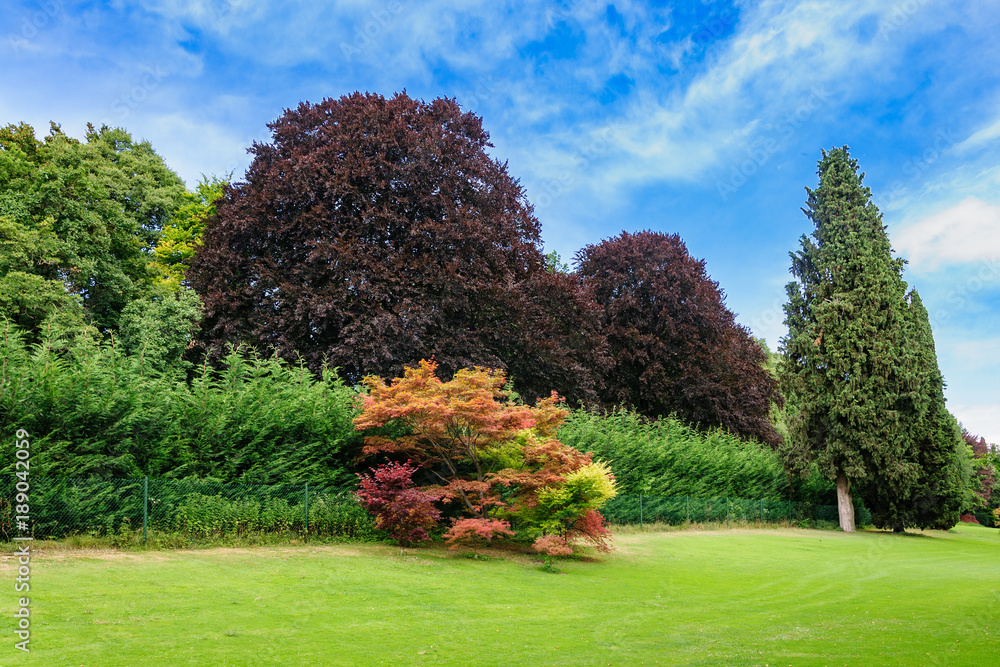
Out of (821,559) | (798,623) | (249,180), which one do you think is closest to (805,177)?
(821,559)

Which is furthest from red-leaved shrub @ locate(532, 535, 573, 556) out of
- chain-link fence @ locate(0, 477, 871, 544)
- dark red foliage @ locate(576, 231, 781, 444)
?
dark red foliage @ locate(576, 231, 781, 444)

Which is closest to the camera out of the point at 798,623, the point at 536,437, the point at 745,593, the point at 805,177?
the point at 798,623

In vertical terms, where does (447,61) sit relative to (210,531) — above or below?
above

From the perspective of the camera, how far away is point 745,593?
1223cm

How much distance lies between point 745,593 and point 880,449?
1874 centimetres

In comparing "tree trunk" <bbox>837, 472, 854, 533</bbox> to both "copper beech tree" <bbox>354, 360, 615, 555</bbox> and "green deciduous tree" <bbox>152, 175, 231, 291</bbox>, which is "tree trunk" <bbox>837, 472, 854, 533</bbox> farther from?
"green deciduous tree" <bbox>152, 175, 231, 291</bbox>

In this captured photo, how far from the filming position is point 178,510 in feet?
41.3

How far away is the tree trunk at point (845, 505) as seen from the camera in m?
29.5

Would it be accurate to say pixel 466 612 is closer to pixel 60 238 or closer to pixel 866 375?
pixel 60 238

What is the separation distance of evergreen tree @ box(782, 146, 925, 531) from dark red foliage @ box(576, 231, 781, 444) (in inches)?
129

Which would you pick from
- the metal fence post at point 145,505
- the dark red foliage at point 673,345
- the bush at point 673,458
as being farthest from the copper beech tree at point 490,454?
the dark red foliage at point 673,345

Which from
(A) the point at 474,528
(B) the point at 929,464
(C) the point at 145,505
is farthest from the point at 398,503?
(B) the point at 929,464

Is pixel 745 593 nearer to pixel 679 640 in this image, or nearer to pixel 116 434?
pixel 679 640

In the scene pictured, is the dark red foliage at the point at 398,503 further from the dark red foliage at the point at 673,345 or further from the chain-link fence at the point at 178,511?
the dark red foliage at the point at 673,345
